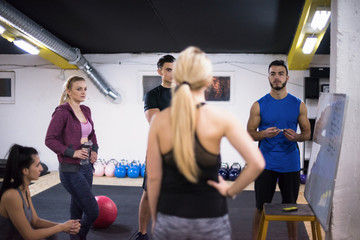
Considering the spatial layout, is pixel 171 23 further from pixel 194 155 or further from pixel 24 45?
pixel 194 155

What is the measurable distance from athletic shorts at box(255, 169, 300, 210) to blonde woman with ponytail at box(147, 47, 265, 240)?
4.51ft

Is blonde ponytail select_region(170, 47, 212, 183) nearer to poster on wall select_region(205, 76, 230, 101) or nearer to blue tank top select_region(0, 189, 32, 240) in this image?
blue tank top select_region(0, 189, 32, 240)

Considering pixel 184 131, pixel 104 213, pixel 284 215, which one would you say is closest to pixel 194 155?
pixel 184 131

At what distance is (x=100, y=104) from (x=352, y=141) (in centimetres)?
540

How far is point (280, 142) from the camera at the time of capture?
2752mm

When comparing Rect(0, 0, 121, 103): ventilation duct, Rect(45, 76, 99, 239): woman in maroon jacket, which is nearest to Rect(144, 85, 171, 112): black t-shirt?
Rect(45, 76, 99, 239): woman in maroon jacket

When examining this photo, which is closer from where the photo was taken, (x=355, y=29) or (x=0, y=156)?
(x=355, y=29)

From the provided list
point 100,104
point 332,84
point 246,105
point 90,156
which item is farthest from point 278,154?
point 100,104

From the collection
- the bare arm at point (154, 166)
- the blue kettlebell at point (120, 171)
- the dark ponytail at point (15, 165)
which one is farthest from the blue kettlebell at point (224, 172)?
the bare arm at point (154, 166)

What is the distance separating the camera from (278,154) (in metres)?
2.72

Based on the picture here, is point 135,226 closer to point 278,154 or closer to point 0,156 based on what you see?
point 278,154

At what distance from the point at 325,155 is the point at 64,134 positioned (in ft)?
6.14

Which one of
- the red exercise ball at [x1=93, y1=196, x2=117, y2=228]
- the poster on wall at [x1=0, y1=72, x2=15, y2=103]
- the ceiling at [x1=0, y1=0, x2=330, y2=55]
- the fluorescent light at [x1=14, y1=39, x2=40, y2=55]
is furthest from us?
the poster on wall at [x1=0, y1=72, x2=15, y2=103]

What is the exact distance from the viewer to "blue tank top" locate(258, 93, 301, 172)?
2705 mm
